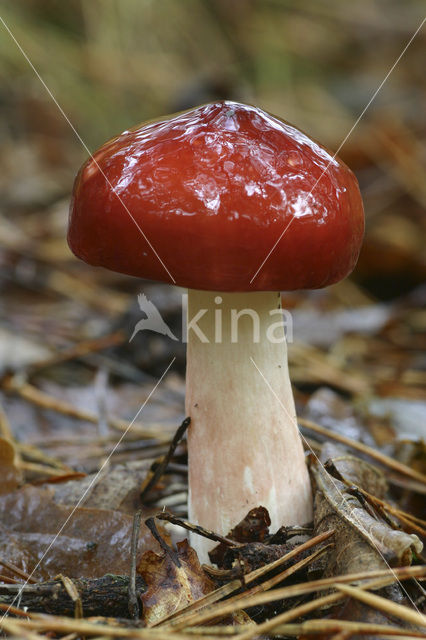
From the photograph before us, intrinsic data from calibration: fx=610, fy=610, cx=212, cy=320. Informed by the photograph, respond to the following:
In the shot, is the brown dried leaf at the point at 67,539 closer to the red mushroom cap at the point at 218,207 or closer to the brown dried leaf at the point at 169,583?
the brown dried leaf at the point at 169,583

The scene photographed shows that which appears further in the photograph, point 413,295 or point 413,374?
point 413,295

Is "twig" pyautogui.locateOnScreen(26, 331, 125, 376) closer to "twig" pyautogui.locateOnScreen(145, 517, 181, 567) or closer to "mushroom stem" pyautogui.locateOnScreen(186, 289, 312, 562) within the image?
"mushroom stem" pyautogui.locateOnScreen(186, 289, 312, 562)

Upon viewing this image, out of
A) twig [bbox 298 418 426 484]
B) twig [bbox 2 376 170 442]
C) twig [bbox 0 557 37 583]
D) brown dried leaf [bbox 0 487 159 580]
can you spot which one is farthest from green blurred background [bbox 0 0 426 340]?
twig [bbox 0 557 37 583]

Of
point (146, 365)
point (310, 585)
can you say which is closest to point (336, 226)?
point (310, 585)

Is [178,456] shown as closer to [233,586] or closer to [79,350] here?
[233,586]

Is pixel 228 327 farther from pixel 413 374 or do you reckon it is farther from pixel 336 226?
pixel 413 374
